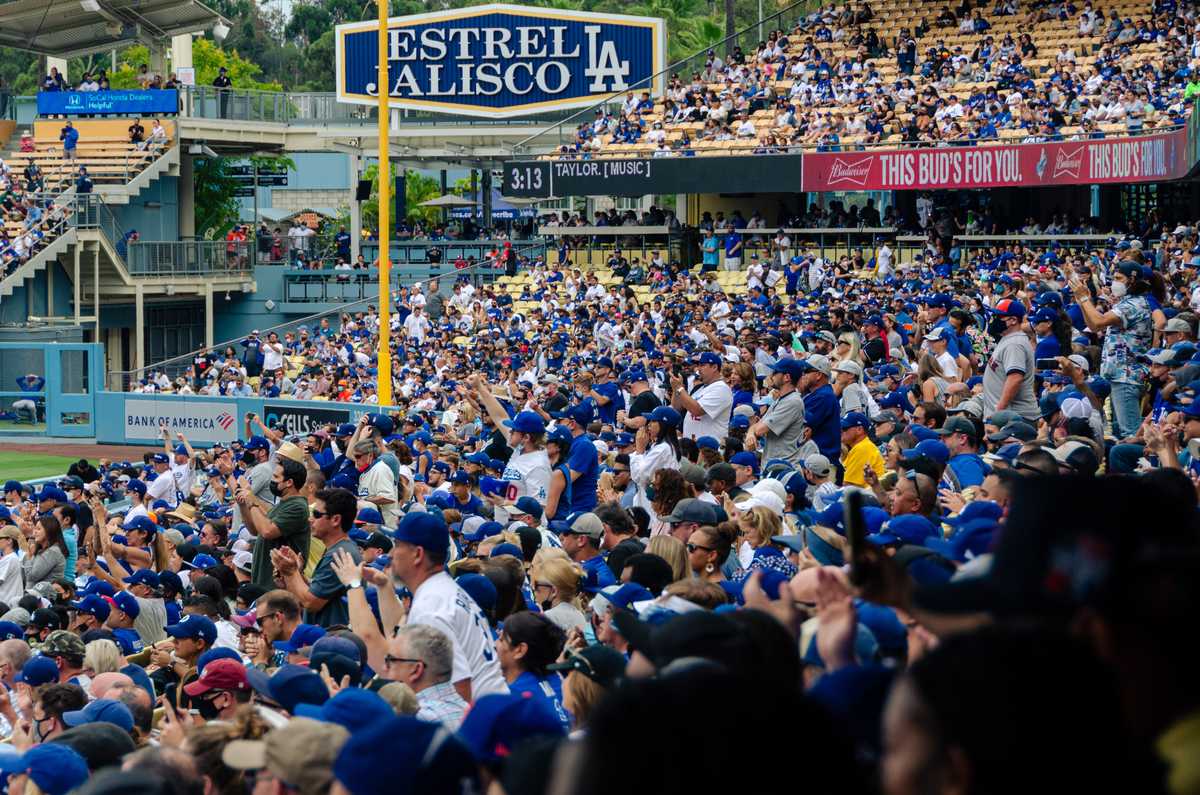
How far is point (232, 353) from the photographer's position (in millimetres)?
32938

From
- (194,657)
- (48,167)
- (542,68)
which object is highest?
(542,68)

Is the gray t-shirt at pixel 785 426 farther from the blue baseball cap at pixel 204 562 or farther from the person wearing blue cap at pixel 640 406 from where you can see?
the blue baseball cap at pixel 204 562

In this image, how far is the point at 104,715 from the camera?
6074 millimetres

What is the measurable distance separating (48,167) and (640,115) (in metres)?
16.0

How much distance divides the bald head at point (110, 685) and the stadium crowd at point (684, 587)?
0.17 ft

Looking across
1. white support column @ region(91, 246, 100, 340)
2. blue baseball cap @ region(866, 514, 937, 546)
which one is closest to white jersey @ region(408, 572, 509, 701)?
blue baseball cap @ region(866, 514, 937, 546)

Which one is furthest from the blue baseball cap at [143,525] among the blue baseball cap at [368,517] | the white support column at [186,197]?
the white support column at [186,197]

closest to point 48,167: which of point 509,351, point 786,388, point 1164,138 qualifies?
point 509,351

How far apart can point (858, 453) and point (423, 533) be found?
4.74 metres

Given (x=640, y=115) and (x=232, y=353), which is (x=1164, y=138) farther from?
(x=232, y=353)

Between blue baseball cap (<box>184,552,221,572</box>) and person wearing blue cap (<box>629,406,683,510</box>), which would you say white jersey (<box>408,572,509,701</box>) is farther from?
blue baseball cap (<box>184,552,221,572</box>)

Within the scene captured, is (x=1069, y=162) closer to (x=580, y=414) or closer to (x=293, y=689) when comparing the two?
(x=580, y=414)

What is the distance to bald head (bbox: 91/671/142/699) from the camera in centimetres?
662

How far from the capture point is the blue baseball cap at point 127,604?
30.1 feet
